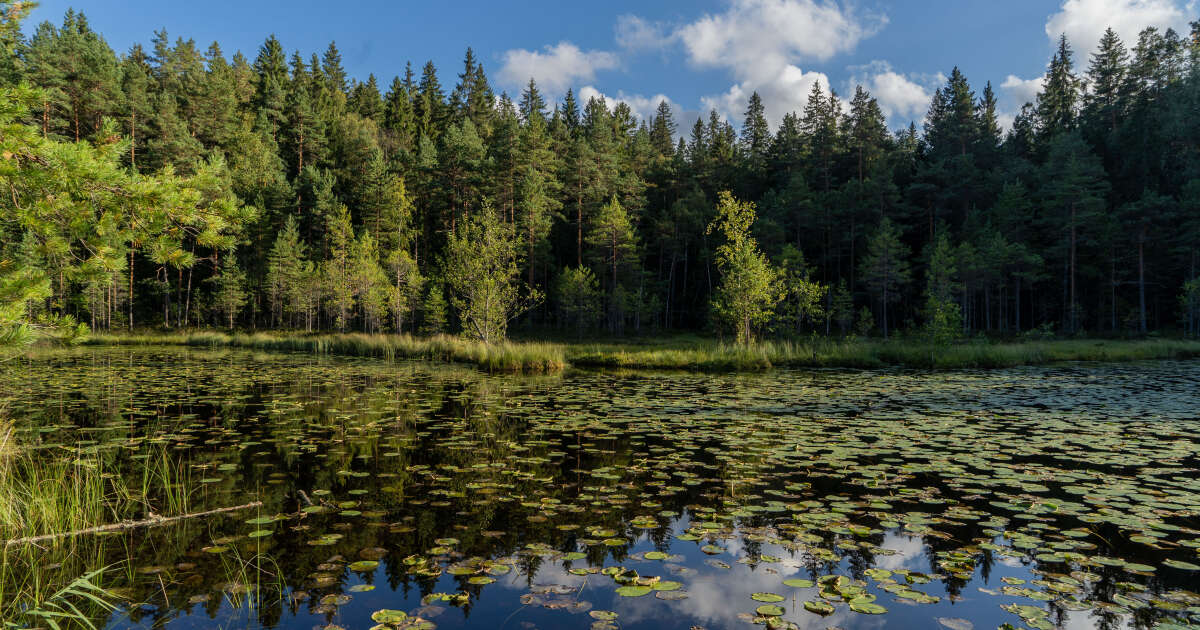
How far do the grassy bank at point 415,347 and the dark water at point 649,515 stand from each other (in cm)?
963

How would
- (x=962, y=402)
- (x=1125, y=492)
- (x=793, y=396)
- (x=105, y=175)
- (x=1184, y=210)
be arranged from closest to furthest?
(x=105, y=175)
(x=1125, y=492)
(x=962, y=402)
(x=793, y=396)
(x=1184, y=210)

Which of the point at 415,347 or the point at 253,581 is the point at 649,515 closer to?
the point at 253,581

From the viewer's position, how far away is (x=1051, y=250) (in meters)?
49.6

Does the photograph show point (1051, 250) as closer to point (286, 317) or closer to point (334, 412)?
point (334, 412)

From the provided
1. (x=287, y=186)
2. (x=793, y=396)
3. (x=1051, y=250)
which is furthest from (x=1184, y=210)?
(x=287, y=186)

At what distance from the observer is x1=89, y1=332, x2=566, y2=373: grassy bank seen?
880 inches

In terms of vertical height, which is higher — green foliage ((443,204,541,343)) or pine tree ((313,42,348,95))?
pine tree ((313,42,348,95))

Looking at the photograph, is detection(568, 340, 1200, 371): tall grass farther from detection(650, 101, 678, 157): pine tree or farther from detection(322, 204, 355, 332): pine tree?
detection(650, 101, 678, 157): pine tree

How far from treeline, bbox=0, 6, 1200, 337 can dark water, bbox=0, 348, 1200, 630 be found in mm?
26358

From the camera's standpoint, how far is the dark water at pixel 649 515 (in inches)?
163

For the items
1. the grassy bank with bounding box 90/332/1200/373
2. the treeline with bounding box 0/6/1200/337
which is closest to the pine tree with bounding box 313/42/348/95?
the treeline with bounding box 0/6/1200/337

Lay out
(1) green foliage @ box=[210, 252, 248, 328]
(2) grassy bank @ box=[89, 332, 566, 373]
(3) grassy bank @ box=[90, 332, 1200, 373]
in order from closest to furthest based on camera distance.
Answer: (2) grassy bank @ box=[89, 332, 566, 373], (3) grassy bank @ box=[90, 332, 1200, 373], (1) green foliage @ box=[210, 252, 248, 328]

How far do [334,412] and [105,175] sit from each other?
24.8 ft

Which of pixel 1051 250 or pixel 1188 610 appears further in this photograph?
pixel 1051 250
